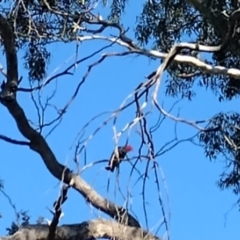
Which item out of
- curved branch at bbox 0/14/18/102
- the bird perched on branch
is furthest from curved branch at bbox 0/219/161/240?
the bird perched on branch

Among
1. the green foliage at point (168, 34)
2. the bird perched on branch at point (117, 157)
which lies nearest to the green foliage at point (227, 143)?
the green foliage at point (168, 34)

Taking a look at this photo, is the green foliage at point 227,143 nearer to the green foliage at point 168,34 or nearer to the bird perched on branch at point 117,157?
the green foliage at point 168,34

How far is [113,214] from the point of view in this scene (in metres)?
4.12

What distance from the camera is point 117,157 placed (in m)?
2.57

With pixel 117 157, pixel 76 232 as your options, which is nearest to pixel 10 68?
pixel 76 232

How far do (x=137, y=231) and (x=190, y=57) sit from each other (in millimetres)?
1490

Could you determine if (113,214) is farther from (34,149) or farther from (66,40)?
(66,40)

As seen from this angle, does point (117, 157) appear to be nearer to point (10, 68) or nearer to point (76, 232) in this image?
point (76, 232)

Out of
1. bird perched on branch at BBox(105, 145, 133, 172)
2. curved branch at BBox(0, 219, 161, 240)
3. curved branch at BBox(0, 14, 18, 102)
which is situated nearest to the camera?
bird perched on branch at BBox(105, 145, 133, 172)

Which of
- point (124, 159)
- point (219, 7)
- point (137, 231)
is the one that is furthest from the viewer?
point (219, 7)

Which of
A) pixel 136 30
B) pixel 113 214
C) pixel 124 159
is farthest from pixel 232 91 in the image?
pixel 124 159

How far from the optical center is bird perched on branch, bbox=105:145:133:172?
8.49 feet

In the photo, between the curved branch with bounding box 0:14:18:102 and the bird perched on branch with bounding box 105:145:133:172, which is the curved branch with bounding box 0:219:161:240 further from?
the bird perched on branch with bounding box 105:145:133:172

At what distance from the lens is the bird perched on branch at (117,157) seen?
2587 millimetres
